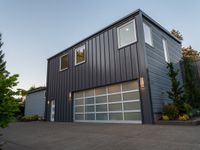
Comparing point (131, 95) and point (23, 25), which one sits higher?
point (23, 25)

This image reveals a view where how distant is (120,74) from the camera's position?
8359mm

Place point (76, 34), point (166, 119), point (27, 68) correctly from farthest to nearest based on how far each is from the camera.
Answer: point (27, 68)
point (76, 34)
point (166, 119)

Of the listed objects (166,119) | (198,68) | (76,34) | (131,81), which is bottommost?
(166,119)

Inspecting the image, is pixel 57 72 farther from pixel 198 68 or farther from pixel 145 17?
pixel 198 68

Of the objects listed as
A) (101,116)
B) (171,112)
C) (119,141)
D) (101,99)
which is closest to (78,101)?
(101,99)

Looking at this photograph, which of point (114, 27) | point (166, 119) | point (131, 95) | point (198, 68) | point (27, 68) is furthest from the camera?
point (27, 68)

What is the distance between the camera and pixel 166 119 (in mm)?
6738

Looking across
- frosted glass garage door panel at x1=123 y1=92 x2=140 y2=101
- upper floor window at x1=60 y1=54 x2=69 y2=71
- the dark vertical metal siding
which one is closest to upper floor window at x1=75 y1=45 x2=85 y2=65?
the dark vertical metal siding

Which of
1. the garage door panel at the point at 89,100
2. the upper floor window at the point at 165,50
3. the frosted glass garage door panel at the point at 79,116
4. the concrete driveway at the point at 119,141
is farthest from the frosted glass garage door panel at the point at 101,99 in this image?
the upper floor window at the point at 165,50

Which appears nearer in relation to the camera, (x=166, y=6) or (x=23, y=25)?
(x=166, y=6)

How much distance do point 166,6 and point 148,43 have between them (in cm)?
515

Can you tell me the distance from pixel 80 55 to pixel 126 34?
415 centimetres

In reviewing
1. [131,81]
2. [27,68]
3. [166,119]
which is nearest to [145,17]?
[131,81]

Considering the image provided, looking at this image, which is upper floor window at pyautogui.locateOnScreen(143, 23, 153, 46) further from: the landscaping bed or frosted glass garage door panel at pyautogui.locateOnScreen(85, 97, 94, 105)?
frosted glass garage door panel at pyautogui.locateOnScreen(85, 97, 94, 105)
